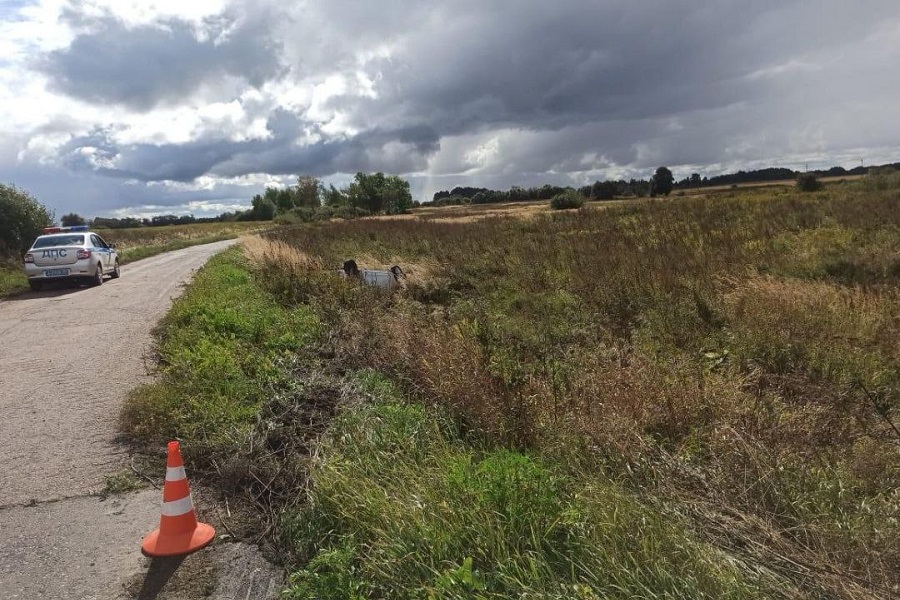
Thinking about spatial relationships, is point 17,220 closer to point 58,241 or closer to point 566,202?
point 58,241

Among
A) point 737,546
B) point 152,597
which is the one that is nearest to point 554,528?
point 737,546

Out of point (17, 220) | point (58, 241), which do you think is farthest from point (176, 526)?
point (17, 220)

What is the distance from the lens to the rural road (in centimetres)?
326

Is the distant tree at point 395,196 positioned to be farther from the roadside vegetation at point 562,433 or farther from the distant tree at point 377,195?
the roadside vegetation at point 562,433

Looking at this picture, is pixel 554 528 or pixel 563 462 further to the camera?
pixel 563 462

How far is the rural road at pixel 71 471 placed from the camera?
3.26 metres

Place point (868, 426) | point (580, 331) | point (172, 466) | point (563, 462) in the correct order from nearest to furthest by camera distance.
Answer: point (172, 466)
point (563, 462)
point (868, 426)
point (580, 331)

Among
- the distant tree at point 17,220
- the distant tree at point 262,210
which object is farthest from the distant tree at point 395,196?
the distant tree at point 17,220

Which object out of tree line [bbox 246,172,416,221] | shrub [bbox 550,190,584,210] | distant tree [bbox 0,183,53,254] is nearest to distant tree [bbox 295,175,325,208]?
tree line [bbox 246,172,416,221]

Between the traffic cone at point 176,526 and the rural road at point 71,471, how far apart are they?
76 mm

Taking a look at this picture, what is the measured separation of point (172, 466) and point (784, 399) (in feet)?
19.7

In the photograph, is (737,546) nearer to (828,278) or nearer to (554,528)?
(554,528)

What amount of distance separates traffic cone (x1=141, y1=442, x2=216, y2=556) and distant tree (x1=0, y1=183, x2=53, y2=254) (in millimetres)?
21560

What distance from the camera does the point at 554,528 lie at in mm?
3141
